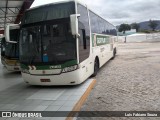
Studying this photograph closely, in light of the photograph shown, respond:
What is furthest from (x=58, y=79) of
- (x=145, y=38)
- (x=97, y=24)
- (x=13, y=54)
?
(x=145, y=38)

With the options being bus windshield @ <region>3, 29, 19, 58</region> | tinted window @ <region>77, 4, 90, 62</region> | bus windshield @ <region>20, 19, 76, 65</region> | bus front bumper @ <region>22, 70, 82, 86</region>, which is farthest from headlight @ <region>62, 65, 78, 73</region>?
bus windshield @ <region>3, 29, 19, 58</region>

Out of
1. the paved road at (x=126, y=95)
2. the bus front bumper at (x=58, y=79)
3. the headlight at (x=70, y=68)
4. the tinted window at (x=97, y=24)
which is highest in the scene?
the tinted window at (x=97, y=24)

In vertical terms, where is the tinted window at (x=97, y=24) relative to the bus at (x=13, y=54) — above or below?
above

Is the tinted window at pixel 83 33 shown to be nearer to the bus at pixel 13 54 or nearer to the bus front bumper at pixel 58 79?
the bus front bumper at pixel 58 79

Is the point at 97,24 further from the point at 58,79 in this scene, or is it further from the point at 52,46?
the point at 58,79

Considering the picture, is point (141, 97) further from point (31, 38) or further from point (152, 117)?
point (31, 38)

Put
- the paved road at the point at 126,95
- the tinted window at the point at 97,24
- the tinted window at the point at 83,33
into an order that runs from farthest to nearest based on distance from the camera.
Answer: the tinted window at the point at 97,24 < the tinted window at the point at 83,33 < the paved road at the point at 126,95

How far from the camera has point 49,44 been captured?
8281 millimetres

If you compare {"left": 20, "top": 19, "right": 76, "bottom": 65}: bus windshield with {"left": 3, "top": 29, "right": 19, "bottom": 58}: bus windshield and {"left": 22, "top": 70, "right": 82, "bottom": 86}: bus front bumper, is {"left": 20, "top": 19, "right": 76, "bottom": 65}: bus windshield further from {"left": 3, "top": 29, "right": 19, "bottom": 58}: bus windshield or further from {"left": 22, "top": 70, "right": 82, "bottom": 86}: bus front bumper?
{"left": 3, "top": 29, "right": 19, "bottom": 58}: bus windshield

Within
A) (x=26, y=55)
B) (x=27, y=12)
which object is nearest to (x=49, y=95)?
(x=26, y=55)

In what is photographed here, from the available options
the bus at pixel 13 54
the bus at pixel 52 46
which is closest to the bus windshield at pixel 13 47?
the bus at pixel 13 54

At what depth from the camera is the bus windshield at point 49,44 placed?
8109 millimetres

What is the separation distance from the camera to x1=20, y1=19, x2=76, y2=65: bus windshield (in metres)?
8.11

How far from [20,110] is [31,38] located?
3164 mm
